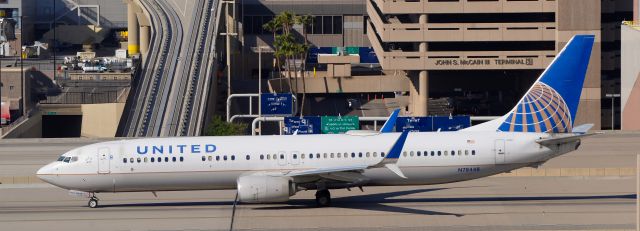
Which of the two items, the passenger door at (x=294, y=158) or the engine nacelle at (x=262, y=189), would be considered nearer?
the engine nacelle at (x=262, y=189)

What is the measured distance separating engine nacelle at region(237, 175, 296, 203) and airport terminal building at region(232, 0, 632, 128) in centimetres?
5910

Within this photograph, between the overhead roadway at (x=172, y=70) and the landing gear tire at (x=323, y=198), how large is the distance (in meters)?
39.7

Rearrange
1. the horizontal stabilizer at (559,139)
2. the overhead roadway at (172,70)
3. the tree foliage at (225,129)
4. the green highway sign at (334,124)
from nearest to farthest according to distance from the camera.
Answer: the horizontal stabilizer at (559,139) → the green highway sign at (334,124) → the tree foliage at (225,129) → the overhead roadway at (172,70)

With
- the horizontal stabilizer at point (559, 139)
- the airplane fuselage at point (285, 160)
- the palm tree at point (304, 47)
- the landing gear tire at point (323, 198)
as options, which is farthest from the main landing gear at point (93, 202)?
the palm tree at point (304, 47)

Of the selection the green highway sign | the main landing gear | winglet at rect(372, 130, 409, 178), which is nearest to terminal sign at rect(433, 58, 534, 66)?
the green highway sign

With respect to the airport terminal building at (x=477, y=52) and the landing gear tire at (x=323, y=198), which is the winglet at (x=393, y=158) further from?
the airport terminal building at (x=477, y=52)

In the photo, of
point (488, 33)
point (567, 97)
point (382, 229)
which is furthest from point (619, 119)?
point (382, 229)

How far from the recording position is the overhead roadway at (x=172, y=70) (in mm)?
92562

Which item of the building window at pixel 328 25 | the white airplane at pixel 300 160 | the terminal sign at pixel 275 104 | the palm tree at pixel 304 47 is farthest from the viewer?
the building window at pixel 328 25

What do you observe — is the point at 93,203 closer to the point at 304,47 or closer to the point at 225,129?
A: the point at 225,129

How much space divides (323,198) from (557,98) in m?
10.1

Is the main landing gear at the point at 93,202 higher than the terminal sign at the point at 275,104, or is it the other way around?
the terminal sign at the point at 275,104

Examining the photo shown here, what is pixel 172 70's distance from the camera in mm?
108688

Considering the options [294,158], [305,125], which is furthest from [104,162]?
[305,125]
